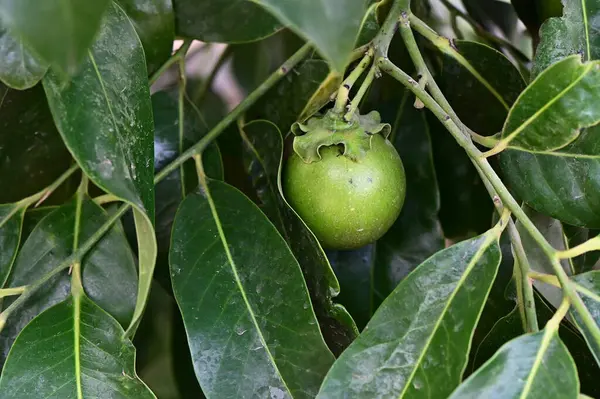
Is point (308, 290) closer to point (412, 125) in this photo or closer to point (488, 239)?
point (488, 239)

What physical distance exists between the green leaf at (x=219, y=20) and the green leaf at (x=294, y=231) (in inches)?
3.8

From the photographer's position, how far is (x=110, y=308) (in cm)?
60

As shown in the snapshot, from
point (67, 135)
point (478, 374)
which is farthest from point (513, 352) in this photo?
point (67, 135)

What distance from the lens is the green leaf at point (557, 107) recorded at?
0.48m

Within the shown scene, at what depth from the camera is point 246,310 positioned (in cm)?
56

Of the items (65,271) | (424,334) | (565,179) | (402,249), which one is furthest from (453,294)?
(65,271)

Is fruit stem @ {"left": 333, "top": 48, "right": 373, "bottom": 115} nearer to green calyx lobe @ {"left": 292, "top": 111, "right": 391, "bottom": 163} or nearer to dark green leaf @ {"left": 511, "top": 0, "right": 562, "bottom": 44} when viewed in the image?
green calyx lobe @ {"left": 292, "top": 111, "right": 391, "bottom": 163}

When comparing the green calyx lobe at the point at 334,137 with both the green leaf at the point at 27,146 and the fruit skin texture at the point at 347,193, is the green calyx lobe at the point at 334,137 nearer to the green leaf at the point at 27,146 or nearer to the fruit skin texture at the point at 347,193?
the fruit skin texture at the point at 347,193

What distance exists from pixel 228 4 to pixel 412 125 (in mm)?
262

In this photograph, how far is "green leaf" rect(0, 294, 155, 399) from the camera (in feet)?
1.72

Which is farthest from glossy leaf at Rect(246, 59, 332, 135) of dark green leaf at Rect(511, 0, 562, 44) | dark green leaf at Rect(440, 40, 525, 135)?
dark green leaf at Rect(511, 0, 562, 44)

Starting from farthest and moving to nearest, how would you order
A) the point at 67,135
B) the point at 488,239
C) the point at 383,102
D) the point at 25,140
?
1. the point at 383,102
2. the point at 25,140
3. the point at 488,239
4. the point at 67,135

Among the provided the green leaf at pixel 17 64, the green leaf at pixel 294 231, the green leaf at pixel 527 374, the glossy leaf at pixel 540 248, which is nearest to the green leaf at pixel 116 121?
the green leaf at pixel 17 64

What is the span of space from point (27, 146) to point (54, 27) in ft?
1.21
